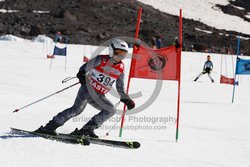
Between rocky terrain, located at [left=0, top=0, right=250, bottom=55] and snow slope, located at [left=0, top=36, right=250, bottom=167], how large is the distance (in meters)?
24.7

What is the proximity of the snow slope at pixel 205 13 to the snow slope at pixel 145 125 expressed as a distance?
40512 millimetres

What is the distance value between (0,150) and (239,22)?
5870 cm

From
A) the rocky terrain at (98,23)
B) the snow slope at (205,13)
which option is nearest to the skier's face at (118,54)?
the rocky terrain at (98,23)

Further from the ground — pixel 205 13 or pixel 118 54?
pixel 205 13

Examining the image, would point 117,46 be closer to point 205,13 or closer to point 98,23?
point 98,23

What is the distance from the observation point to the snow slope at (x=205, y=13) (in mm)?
58125

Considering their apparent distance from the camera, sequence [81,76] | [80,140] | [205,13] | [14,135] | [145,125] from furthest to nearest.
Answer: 1. [205,13]
2. [145,125]
3. [81,76]
4. [80,140]
5. [14,135]

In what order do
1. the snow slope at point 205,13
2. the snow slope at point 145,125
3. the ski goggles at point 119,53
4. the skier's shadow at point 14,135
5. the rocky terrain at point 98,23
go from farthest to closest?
the snow slope at point 205,13, the rocky terrain at point 98,23, the ski goggles at point 119,53, the skier's shadow at point 14,135, the snow slope at point 145,125

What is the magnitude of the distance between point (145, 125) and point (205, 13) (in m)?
55.0

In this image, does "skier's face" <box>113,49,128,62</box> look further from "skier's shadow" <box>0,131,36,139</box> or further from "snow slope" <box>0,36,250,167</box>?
"skier's shadow" <box>0,131,36,139</box>

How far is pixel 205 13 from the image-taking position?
6156cm

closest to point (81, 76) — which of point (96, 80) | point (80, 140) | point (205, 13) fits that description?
point (96, 80)

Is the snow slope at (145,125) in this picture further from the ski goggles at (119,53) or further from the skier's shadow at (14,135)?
the ski goggles at (119,53)

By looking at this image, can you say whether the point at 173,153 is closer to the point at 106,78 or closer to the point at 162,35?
the point at 106,78
